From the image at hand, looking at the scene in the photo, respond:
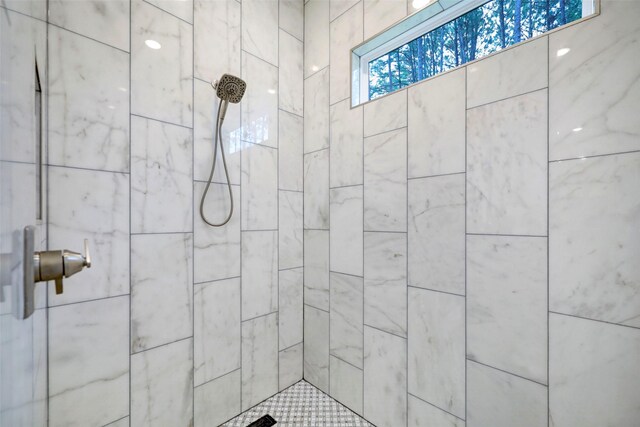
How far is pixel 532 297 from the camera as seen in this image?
1.04 m

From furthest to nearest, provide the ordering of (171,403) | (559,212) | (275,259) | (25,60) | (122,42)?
(275,259)
(171,403)
(122,42)
(559,212)
(25,60)

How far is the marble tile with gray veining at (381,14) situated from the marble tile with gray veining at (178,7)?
3.05 ft

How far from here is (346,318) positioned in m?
1.67

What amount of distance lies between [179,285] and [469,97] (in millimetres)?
1575

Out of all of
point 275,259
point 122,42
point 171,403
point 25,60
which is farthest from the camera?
point 275,259

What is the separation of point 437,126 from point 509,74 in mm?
314

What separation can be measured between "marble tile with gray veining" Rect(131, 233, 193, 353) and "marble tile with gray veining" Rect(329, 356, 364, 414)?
0.89 metres

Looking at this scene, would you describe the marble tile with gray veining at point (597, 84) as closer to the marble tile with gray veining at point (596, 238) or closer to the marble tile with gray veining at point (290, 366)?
the marble tile with gray veining at point (596, 238)

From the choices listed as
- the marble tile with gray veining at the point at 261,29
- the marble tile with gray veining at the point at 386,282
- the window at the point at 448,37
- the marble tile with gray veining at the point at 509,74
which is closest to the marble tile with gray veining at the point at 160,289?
the marble tile with gray veining at the point at 386,282

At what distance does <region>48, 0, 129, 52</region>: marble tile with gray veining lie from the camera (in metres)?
1.05

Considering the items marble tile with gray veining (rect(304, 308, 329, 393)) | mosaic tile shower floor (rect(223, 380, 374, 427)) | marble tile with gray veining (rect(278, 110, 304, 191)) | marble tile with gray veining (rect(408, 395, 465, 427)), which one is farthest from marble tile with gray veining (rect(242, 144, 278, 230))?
marble tile with gray veining (rect(408, 395, 465, 427))

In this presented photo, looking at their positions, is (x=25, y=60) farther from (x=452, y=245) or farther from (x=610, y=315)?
(x=610, y=315)

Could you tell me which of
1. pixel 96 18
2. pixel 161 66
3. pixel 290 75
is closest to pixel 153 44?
pixel 161 66

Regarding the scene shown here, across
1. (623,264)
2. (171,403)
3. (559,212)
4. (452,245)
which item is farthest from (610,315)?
(171,403)
